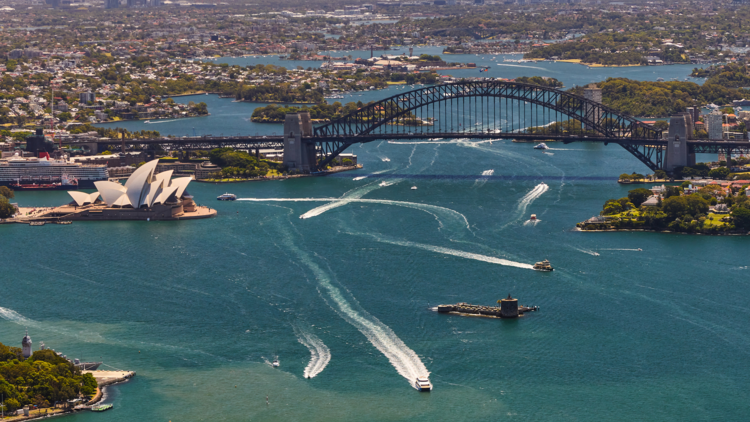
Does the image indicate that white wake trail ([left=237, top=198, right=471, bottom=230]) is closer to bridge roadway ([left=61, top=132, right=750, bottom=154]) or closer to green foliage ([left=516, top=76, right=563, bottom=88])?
bridge roadway ([left=61, top=132, right=750, bottom=154])

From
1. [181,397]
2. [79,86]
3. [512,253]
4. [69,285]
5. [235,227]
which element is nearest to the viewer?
[181,397]

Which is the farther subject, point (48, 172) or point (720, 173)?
point (48, 172)

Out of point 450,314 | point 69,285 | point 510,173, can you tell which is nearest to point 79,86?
point 510,173

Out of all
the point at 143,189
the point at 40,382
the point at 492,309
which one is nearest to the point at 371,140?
the point at 143,189

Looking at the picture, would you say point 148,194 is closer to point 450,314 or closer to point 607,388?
point 450,314

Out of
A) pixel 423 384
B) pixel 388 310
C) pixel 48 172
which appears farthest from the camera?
pixel 48 172

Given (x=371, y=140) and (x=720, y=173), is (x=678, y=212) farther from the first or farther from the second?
(x=371, y=140)

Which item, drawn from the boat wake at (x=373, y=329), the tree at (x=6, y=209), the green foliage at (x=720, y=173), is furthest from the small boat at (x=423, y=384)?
the green foliage at (x=720, y=173)
